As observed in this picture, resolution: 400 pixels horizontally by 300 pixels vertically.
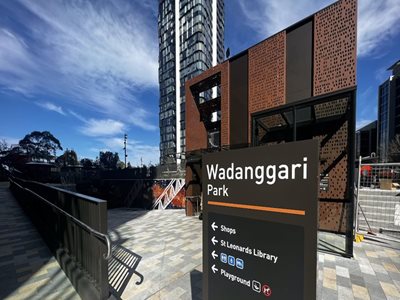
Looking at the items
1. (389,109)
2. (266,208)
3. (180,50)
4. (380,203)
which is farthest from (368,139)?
(266,208)

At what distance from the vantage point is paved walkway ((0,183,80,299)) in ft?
10.6

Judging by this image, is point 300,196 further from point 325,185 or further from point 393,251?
point 325,185

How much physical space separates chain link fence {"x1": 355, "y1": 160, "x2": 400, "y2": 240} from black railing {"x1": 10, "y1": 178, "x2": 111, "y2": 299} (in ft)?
21.0

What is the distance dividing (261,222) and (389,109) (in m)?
60.7

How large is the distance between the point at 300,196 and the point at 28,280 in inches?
195

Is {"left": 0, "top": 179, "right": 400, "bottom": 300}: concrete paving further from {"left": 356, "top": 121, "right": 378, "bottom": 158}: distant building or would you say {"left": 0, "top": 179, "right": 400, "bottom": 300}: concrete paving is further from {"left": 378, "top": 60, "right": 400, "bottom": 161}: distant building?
{"left": 356, "top": 121, "right": 378, "bottom": 158}: distant building

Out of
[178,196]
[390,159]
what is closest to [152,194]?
[178,196]

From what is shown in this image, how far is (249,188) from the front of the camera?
1.57 meters

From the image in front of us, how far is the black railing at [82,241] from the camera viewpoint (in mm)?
2602

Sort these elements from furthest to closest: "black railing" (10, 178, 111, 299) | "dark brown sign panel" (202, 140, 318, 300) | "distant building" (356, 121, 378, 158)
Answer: "distant building" (356, 121, 378, 158), "black railing" (10, 178, 111, 299), "dark brown sign panel" (202, 140, 318, 300)

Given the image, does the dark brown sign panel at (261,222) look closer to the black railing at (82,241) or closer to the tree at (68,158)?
the black railing at (82,241)

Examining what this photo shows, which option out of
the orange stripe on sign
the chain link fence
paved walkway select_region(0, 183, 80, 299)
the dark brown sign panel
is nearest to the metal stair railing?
paved walkway select_region(0, 183, 80, 299)

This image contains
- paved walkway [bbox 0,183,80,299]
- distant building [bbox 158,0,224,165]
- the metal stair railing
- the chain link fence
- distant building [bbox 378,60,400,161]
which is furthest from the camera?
distant building [bbox 158,0,224,165]

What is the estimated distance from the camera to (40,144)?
195 ft
